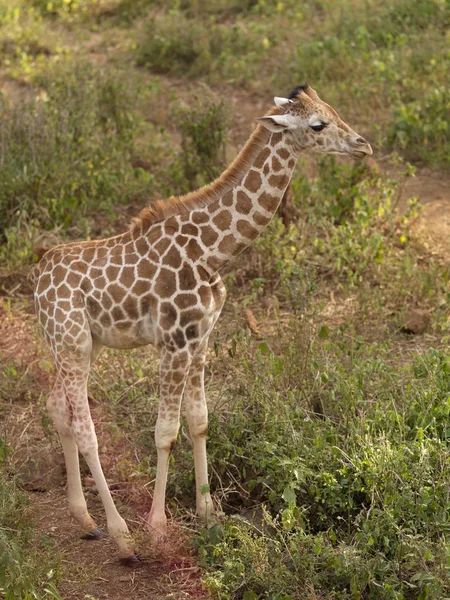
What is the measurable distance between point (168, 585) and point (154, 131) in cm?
668

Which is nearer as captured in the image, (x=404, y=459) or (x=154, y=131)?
(x=404, y=459)

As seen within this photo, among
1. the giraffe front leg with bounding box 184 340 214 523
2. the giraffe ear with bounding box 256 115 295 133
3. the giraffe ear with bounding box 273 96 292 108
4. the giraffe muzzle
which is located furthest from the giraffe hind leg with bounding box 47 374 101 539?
the giraffe muzzle

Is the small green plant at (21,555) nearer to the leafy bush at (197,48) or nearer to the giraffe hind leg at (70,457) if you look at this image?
the giraffe hind leg at (70,457)

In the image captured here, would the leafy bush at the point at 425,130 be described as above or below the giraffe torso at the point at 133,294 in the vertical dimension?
below

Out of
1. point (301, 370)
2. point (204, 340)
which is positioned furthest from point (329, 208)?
point (204, 340)

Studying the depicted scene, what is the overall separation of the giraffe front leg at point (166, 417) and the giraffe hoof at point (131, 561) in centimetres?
18

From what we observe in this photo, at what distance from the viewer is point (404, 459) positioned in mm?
5883

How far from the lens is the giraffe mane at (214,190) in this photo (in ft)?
19.0

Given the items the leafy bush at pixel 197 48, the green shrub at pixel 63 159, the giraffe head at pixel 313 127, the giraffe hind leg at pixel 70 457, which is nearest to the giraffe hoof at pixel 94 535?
→ the giraffe hind leg at pixel 70 457

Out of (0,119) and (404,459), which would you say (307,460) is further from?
(0,119)

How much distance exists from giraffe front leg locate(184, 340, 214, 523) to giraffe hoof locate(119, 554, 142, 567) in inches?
17.9

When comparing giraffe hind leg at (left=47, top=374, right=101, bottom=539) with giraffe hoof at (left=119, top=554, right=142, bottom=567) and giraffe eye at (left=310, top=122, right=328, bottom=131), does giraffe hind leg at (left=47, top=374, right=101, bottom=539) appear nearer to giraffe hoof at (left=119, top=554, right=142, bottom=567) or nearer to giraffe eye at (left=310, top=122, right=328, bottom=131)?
giraffe hoof at (left=119, top=554, right=142, bottom=567)

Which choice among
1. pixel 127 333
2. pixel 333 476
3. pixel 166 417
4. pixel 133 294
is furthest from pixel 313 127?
pixel 333 476

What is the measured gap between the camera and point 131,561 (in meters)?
5.84
